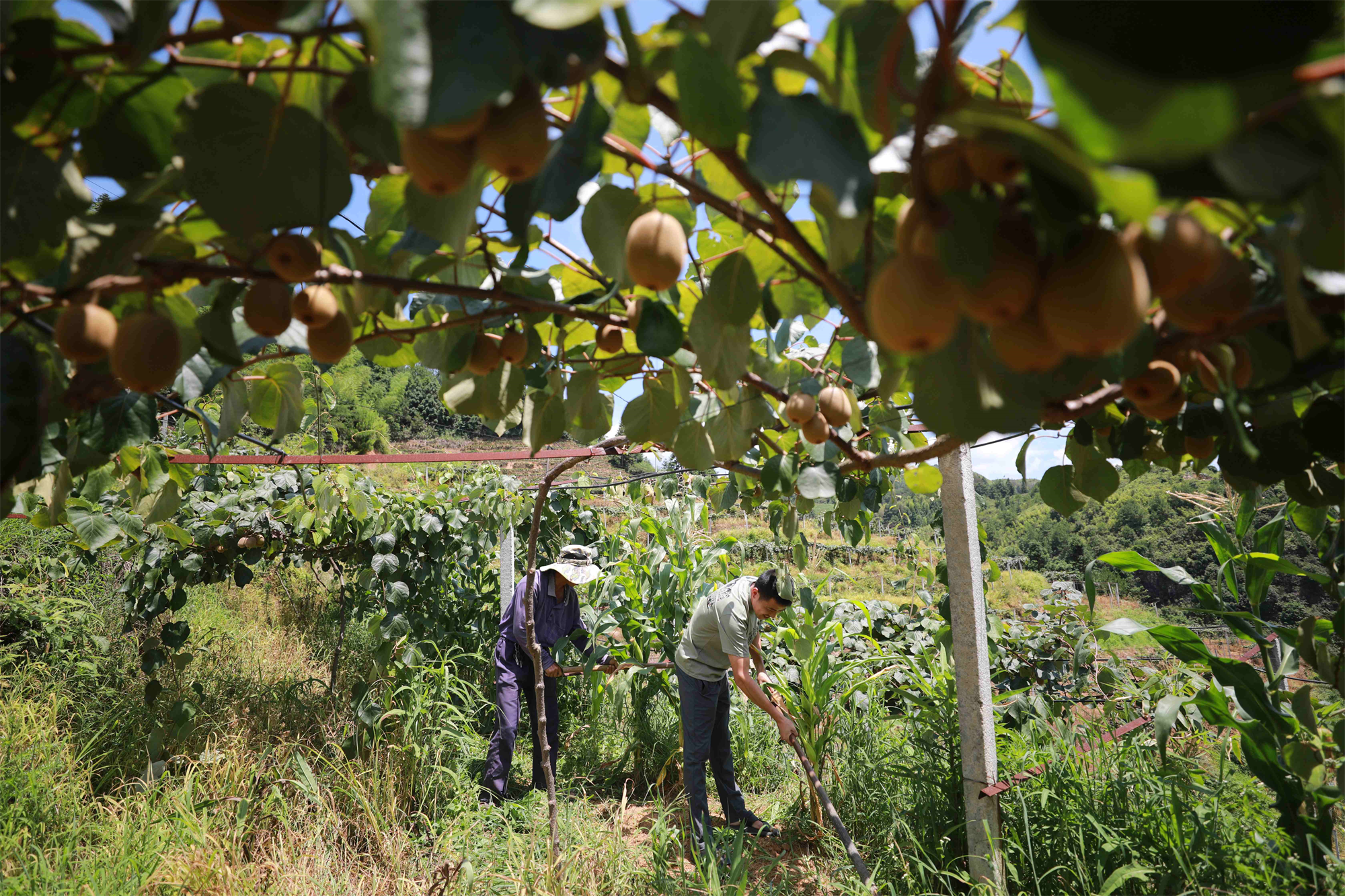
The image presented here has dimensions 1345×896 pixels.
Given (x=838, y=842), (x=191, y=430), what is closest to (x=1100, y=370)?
(x=838, y=842)

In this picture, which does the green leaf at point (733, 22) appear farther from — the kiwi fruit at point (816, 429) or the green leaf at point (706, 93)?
the kiwi fruit at point (816, 429)

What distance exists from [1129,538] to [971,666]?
2258 cm

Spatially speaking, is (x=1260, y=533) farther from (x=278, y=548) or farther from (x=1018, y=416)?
(x=278, y=548)

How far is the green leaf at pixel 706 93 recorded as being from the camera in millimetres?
334

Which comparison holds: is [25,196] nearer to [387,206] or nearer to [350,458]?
[387,206]

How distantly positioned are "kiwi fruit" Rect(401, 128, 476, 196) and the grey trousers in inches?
→ 111

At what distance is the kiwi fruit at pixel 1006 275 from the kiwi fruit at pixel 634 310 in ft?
1.34

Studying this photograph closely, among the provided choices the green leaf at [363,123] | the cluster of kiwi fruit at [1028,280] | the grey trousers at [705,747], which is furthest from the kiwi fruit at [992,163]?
the grey trousers at [705,747]

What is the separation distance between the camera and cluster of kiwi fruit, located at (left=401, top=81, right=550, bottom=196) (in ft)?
1.06

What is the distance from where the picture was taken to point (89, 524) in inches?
70.6

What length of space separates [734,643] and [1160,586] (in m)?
23.6

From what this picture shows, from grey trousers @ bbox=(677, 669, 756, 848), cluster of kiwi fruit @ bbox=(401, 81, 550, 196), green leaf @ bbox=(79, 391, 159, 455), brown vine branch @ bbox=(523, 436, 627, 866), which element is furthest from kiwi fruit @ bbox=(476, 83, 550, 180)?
grey trousers @ bbox=(677, 669, 756, 848)

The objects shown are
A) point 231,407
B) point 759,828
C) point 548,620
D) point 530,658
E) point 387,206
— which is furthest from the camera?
point 548,620

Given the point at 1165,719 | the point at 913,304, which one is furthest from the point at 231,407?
the point at 1165,719
